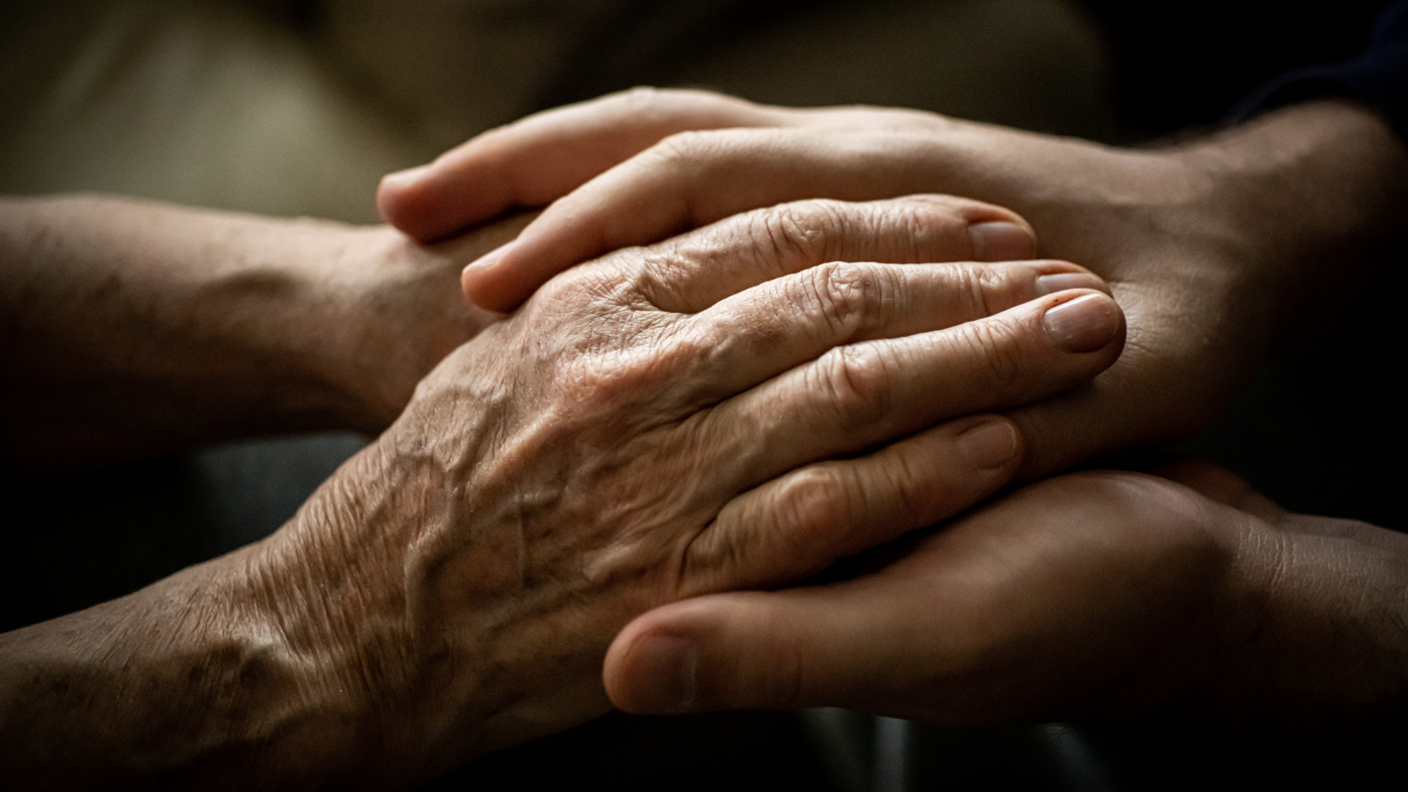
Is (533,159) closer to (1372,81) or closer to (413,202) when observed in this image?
(413,202)

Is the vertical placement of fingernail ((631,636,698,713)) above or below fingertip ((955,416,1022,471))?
below

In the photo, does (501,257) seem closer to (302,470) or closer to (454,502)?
(454,502)

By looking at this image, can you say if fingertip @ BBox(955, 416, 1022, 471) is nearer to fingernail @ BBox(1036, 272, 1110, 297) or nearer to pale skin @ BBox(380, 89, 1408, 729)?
pale skin @ BBox(380, 89, 1408, 729)

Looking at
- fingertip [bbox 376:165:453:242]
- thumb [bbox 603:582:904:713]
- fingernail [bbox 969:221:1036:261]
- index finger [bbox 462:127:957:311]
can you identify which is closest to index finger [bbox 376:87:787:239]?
fingertip [bbox 376:165:453:242]

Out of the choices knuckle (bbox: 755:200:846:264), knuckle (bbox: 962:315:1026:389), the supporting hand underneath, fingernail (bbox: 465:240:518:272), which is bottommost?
the supporting hand underneath

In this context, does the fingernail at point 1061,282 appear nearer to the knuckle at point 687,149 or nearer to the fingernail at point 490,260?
the knuckle at point 687,149

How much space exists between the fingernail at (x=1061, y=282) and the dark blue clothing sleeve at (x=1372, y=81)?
79cm

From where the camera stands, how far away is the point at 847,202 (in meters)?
0.90

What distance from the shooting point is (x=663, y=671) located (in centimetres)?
62

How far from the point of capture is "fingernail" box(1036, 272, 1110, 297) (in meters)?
0.81

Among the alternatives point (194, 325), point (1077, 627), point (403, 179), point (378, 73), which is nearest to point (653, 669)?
point (1077, 627)

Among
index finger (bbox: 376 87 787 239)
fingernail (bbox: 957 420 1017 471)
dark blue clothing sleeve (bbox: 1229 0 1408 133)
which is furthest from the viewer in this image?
dark blue clothing sleeve (bbox: 1229 0 1408 133)

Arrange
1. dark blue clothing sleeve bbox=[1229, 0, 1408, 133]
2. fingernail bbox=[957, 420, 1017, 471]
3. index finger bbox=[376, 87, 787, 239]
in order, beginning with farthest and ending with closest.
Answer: dark blue clothing sleeve bbox=[1229, 0, 1408, 133]
index finger bbox=[376, 87, 787, 239]
fingernail bbox=[957, 420, 1017, 471]

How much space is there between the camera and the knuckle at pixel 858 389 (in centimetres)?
71
